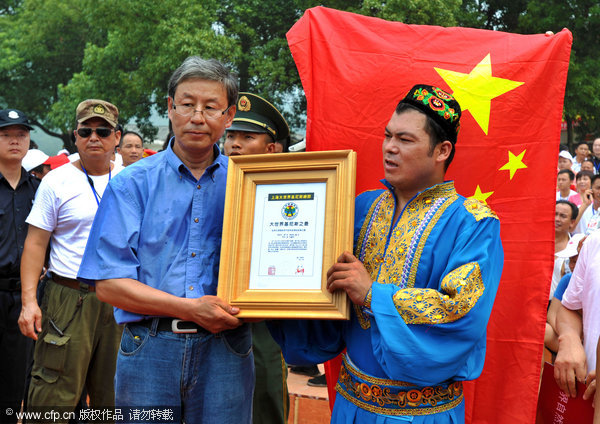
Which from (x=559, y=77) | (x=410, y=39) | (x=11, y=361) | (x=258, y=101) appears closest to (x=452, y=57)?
(x=410, y=39)

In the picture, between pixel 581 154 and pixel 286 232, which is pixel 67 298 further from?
pixel 581 154

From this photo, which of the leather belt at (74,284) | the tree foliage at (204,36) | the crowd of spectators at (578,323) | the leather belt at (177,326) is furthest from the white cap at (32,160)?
the tree foliage at (204,36)

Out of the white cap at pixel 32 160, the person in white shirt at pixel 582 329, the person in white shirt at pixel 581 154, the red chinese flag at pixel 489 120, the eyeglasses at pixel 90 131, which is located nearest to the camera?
the person in white shirt at pixel 582 329

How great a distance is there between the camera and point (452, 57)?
10.9 feet

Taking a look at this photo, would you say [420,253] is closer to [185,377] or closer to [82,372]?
[185,377]

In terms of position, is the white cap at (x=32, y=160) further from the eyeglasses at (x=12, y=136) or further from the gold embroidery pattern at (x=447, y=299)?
the gold embroidery pattern at (x=447, y=299)

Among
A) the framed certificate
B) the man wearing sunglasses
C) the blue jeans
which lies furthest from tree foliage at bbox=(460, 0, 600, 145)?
the blue jeans

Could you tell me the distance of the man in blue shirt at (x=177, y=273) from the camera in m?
2.44

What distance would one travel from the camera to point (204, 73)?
2.55 m

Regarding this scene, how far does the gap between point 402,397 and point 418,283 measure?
0.43m

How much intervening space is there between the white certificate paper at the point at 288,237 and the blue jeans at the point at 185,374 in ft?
1.08

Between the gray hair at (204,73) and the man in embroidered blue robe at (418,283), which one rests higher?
the gray hair at (204,73)

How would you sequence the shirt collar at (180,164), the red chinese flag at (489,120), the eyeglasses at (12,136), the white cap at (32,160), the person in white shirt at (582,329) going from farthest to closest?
the white cap at (32,160) → the eyeglasses at (12,136) → the red chinese flag at (489,120) → the person in white shirt at (582,329) → the shirt collar at (180,164)

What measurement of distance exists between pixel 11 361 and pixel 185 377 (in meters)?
2.76
